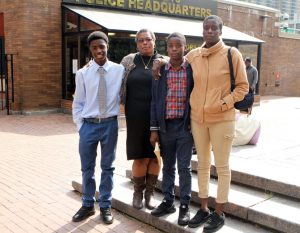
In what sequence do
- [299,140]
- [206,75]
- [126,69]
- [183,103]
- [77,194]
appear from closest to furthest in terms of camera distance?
[206,75], [183,103], [126,69], [77,194], [299,140]

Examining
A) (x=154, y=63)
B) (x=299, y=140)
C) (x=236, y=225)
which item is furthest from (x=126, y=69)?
(x=299, y=140)

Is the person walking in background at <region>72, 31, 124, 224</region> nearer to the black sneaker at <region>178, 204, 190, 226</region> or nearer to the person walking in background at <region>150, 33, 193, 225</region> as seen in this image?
the person walking in background at <region>150, 33, 193, 225</region>

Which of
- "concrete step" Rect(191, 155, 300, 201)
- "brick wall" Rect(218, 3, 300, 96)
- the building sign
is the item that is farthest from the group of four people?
"brick wall" Rect(218, 3, 300, 96)

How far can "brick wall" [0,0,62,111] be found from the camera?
1169cm

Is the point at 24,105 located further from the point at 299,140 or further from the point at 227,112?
the point at 227,112

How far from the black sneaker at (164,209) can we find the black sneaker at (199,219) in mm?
369

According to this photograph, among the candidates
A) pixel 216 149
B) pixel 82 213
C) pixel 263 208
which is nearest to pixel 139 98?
pixel 216 149

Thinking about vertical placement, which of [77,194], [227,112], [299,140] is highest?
[227,112]

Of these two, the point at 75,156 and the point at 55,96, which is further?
the point at 55,96

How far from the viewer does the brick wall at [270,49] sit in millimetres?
18266

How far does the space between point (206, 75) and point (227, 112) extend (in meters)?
0.36

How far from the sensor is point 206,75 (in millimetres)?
3328

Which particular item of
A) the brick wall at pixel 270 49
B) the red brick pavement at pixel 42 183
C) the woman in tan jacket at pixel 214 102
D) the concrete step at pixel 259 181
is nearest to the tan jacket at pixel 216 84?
the woman in tan jacket at pixel 214 102

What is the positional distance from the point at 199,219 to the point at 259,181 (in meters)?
0.98
